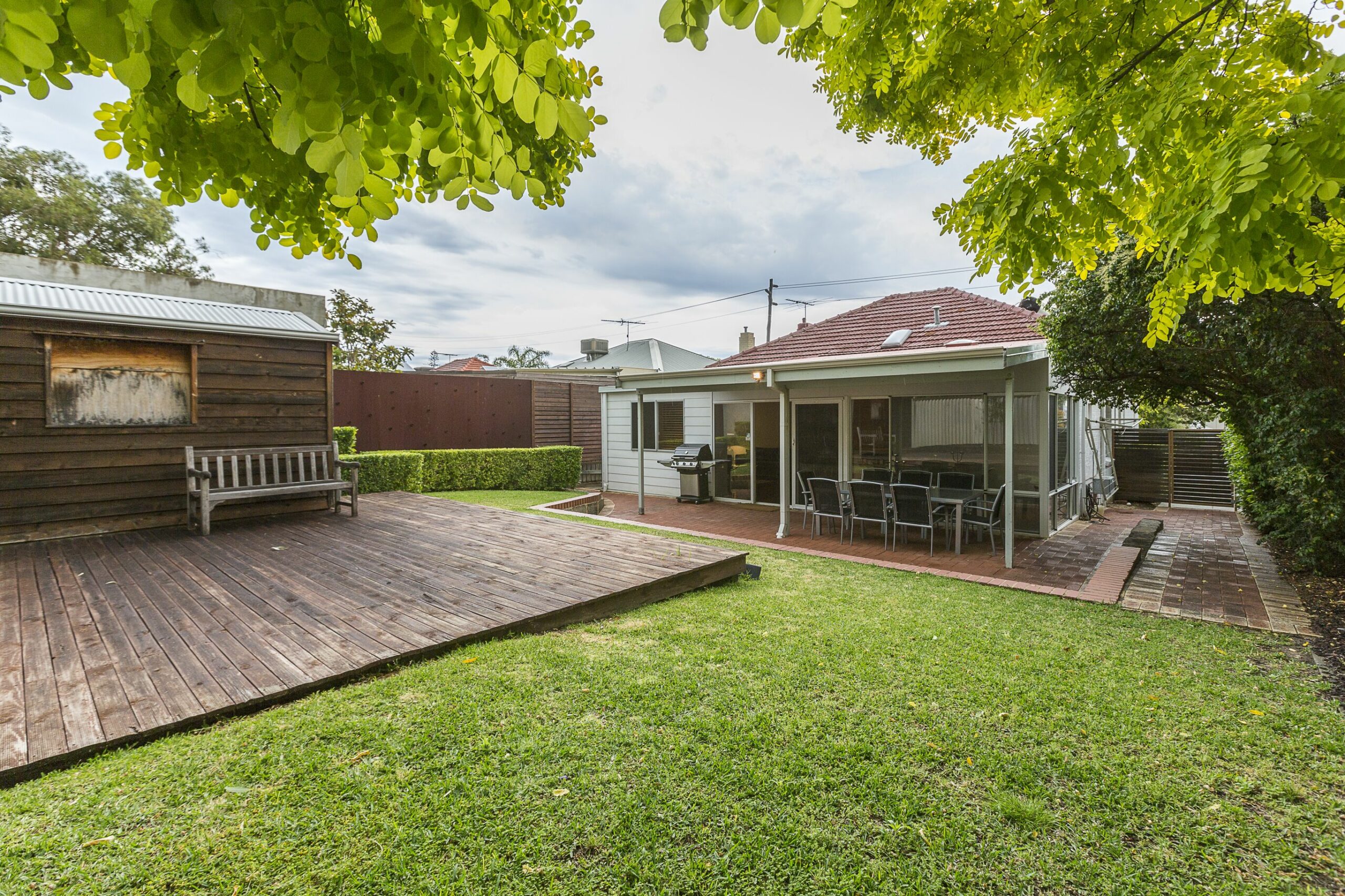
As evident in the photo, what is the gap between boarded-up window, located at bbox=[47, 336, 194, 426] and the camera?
20.0ft

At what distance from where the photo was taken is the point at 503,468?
1245 centimetres

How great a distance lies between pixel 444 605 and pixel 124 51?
3.70m

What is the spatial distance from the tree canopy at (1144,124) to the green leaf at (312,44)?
1925mm

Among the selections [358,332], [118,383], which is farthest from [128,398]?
[358,332]

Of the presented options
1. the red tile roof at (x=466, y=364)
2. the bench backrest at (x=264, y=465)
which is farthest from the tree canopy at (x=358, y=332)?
the red tile roof at (x=466, y=364)

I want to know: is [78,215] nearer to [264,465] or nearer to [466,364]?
[264,465]

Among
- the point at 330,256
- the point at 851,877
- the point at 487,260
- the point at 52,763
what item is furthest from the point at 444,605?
the point at 487,260

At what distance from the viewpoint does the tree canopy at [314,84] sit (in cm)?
94

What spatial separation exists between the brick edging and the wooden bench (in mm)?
2752

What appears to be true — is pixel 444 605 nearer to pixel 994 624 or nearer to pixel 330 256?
pixel 330 256

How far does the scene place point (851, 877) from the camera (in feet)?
6.01

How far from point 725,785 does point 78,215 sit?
22.5 m

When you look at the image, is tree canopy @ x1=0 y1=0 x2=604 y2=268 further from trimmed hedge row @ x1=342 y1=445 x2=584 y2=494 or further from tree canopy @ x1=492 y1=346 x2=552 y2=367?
tree canopy @ x1=492 y1=346 x2=552 y2=367

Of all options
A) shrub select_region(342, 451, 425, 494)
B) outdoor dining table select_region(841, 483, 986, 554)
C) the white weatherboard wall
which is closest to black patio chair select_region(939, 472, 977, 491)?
outdoor dining table select_region(841, 483, 986, 554)
